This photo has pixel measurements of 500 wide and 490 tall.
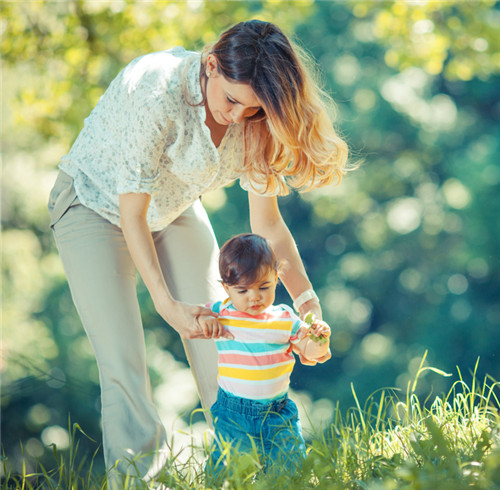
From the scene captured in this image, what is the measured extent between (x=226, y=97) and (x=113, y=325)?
0.75 m

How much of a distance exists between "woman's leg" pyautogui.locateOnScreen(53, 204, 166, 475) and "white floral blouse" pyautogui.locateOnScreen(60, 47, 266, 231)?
0.09m

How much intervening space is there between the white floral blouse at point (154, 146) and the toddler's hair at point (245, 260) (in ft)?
0.93

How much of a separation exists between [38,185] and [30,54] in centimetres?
239

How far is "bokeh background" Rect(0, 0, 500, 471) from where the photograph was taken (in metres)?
5.78

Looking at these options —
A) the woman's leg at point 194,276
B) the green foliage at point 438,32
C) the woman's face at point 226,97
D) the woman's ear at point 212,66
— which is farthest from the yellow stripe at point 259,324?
the green foliage at point 438,32

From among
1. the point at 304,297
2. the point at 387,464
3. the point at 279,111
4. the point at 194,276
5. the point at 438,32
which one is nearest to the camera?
the point at 387,464

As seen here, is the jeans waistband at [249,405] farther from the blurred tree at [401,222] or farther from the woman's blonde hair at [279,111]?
the blurred tree at [401,222]

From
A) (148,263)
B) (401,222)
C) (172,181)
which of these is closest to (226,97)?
(172,181)

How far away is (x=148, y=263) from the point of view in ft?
6.53

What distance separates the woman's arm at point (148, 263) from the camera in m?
1.95

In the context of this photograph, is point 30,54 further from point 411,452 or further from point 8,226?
point 411,452

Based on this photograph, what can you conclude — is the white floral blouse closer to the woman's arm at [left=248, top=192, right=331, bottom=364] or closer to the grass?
the woman's arm at [left=248, top=192, right=331, bottom=364]

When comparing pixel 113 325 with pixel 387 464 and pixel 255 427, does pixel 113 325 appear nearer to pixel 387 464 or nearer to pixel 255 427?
pixel 255 427

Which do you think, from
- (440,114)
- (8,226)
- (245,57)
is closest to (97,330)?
(245,57)
